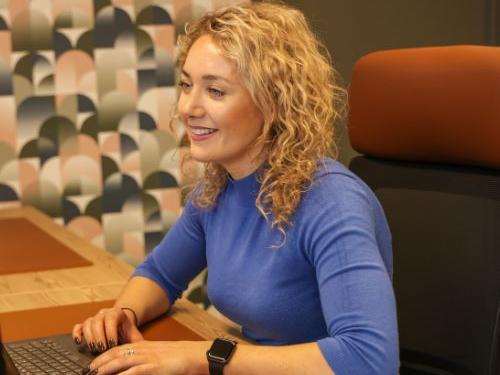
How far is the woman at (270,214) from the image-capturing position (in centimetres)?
127

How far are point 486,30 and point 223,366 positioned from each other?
1938mm

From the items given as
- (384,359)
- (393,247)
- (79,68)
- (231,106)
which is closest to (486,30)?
(79,68)

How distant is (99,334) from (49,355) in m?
0.09

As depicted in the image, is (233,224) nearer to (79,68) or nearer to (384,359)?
(384,359)

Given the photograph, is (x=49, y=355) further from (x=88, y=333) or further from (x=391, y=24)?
(x=391, y=24)

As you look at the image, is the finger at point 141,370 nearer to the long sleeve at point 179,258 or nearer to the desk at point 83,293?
the desk at point 83,293

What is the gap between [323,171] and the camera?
1431 millimetres

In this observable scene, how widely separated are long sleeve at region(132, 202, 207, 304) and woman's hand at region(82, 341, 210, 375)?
393 mm

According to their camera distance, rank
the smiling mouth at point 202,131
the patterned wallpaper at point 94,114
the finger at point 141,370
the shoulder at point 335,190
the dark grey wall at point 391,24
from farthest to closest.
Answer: the dark grey wall at point 391,24 → the patterned wallpaper at point 94,114 → the smiling mouth at point 202,131 → the shoulder at point 335,190 → the finger at point 141,370

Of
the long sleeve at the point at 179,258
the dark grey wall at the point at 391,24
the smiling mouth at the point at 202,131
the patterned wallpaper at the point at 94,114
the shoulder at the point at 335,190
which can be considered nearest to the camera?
the shoulder at the point at 335,190

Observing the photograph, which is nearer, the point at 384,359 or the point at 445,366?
the point at 384,359

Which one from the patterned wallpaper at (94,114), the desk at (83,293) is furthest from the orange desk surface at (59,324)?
the patterned wallpaper at (94,114)

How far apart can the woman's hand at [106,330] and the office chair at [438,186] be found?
0.48 metres

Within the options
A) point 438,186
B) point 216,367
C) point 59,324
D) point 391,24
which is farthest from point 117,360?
point 391,24
